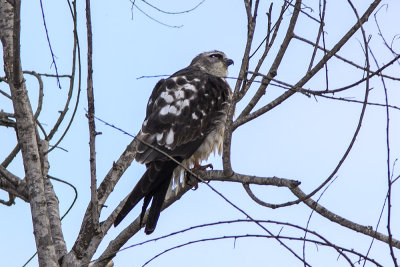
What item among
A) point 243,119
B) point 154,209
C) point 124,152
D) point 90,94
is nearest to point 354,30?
point 243,119

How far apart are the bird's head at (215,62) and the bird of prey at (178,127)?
131cm

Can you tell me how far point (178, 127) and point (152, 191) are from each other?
0.79 metres

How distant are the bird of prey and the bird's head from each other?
1312mm

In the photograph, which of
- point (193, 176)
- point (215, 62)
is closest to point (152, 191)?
point (193, 176)

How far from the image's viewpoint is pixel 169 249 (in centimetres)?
329

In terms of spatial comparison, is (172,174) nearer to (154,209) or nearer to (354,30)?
(154,209)

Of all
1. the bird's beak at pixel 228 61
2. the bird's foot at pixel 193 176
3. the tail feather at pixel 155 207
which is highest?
the bird's beak at pixel 228 61

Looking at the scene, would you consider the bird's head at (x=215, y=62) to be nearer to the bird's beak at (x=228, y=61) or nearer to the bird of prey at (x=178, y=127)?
the bird's beak at (x=228, y=61)

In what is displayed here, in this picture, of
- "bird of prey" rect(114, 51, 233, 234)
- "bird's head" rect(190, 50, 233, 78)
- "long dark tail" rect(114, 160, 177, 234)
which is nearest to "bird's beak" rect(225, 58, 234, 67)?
"bird's head" rect(190, 50, 233, 78)

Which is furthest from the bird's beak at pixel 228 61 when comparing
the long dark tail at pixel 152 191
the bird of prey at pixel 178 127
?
the long dark tail at pixel 152 191

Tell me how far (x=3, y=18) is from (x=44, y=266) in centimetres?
160

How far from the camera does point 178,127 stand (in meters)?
5.53

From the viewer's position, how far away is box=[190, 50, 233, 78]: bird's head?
780cm

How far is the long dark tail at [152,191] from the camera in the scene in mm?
4543
